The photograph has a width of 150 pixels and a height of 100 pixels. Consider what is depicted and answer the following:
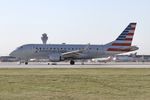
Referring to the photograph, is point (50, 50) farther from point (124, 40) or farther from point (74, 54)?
point (124, 40)

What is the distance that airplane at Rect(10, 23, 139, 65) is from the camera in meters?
69.5

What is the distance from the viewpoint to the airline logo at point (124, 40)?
71.0 m

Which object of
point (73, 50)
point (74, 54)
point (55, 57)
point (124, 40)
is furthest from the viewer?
point (124, 40)

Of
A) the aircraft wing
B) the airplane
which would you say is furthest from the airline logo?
the aircraft wing

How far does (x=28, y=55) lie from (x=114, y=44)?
15.0 meters

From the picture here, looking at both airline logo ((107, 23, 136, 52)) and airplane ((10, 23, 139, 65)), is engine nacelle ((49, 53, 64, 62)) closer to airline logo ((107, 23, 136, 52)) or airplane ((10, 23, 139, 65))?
airplane ((10, 23, 139, 65))

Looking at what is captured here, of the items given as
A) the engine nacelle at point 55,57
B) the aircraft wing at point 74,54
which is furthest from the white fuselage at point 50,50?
the engine nacelle at point 55,57

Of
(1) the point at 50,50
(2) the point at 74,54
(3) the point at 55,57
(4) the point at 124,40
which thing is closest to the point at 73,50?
(2) the point at 74,54

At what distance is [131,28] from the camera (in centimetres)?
7338

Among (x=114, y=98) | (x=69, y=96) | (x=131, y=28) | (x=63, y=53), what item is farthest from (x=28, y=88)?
(x=131, y=28)

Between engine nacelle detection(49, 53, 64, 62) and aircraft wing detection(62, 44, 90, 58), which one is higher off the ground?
aircraft wing detection(62, 44, 90, 58)

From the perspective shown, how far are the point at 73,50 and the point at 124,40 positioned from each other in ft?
30.1

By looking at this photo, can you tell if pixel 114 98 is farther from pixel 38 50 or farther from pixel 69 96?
pixel 38 50

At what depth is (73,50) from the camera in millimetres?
70812
